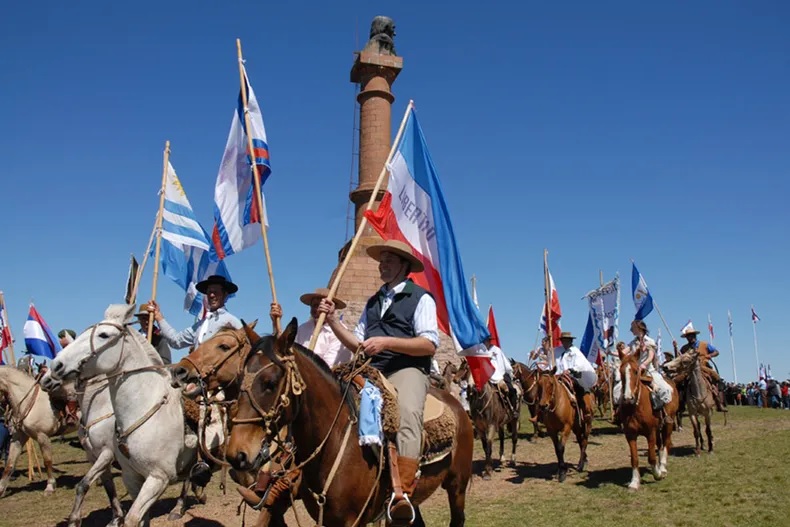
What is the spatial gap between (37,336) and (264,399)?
16030 mm

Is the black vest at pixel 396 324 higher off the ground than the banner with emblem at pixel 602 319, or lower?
lower

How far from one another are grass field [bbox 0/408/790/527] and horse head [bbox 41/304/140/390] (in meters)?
3.76

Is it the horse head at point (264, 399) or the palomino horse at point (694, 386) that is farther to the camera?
the palomino horse at point (694, 386)

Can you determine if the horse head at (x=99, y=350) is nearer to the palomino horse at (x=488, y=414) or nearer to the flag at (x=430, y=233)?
the flag at (x=430, y=233)

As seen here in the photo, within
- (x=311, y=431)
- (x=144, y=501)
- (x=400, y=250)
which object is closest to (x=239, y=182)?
(x=400, y=250)

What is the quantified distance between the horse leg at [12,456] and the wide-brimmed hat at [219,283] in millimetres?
7446

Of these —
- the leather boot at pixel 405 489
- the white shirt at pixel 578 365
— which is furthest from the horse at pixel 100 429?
the white shirt at pixel 578 365

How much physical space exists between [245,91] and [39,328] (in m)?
13.3

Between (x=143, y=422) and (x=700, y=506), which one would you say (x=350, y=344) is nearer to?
(x=143, y=422)

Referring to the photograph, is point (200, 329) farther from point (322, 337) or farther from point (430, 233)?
point (430, 233)

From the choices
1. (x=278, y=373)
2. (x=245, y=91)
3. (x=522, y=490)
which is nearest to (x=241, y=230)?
(x=245, y=91)

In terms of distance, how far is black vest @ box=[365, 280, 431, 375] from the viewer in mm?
5109

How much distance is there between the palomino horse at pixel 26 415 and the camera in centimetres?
1252

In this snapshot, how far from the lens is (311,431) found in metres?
4.43
